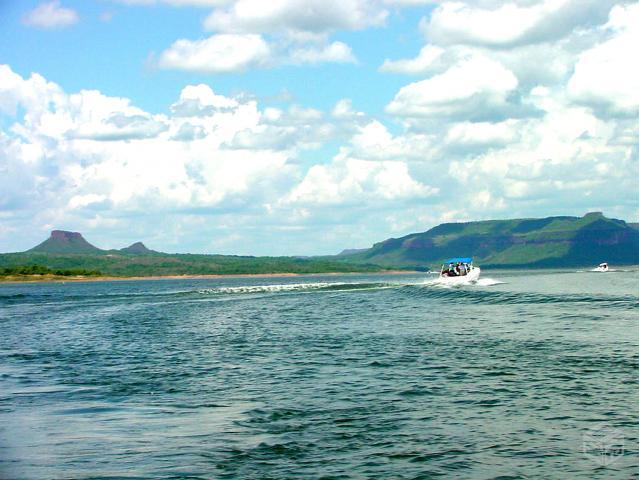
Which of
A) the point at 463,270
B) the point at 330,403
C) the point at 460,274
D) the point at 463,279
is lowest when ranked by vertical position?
the point at 330,403

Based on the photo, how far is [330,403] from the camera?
90.1ft

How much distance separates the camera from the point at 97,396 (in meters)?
30.2

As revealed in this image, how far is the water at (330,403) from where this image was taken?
65.1ft

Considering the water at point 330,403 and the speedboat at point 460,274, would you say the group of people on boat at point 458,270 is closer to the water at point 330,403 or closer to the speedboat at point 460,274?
the speedboat at point 460,274

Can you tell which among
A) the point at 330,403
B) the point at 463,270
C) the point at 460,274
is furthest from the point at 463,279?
the point at 330,403

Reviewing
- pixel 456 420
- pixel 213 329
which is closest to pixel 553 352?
pixel 456 420

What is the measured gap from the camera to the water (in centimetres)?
1984

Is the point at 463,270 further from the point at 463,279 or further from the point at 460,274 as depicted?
the point at 463,279

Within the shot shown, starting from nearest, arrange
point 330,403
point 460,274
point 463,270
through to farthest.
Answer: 1. point 330,403
2. point 460,274
3. point 463,270

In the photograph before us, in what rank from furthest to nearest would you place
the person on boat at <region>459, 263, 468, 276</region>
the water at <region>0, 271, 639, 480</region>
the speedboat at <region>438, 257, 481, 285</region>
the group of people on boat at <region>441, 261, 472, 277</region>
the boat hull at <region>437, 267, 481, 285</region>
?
the person on boat at <region>459, 263, 468, 276</region>
the group of people on boat at <region>441, 261, 472, 277</region>
the speedboat at <region>438, 257, 481, 285</region>
the boat hull at <region>437, 267, 481, 285</region>
the water at <region>0, 271, 639, 480</region>

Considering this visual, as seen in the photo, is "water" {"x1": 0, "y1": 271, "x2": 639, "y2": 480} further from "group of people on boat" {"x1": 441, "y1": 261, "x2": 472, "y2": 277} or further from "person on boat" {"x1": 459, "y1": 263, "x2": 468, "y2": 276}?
"person on boat" {"x1": 459, "y1": 263, "x2": 468, "y2": 276}

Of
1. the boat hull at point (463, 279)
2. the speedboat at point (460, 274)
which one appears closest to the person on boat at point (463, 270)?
the speedboat at point (460, 274)

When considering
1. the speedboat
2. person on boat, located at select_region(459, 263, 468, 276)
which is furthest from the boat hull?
A: person on boat, located at select_region(459, 263, 468, 276)

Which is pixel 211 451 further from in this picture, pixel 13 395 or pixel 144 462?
pixel 13 395
